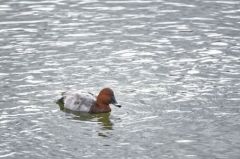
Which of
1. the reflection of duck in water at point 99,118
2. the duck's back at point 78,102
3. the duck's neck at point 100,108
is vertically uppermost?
the duck's back at point 78,102

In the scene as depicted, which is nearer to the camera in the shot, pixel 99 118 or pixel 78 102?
pixel 99 118

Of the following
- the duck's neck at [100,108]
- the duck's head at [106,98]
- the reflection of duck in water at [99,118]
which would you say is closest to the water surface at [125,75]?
the reflection of duck in water at [99,118]

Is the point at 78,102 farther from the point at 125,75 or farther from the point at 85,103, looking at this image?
the point at 125,75

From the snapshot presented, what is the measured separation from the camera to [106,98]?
68.9 feet

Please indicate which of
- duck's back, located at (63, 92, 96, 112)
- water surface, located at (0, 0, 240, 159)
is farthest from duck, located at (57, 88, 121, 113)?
water surface, located at (0, 0, 240, 159)

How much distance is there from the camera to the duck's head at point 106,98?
2100 centimetres

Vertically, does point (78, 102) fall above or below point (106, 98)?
below

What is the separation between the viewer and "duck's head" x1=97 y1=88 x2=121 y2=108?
21000 mm

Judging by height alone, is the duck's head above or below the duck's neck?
above

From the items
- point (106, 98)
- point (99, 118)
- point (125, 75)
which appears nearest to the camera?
point (99, 118)

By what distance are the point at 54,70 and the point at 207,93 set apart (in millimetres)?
5410

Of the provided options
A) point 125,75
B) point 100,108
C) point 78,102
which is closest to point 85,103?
point 78,102

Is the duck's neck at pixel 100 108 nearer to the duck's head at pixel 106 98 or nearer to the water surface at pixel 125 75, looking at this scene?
the duck's head at pixel 106 98

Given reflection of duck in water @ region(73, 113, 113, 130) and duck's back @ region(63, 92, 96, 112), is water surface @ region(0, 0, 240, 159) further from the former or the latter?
duck's back @ region(63, 92, 96, 112)
